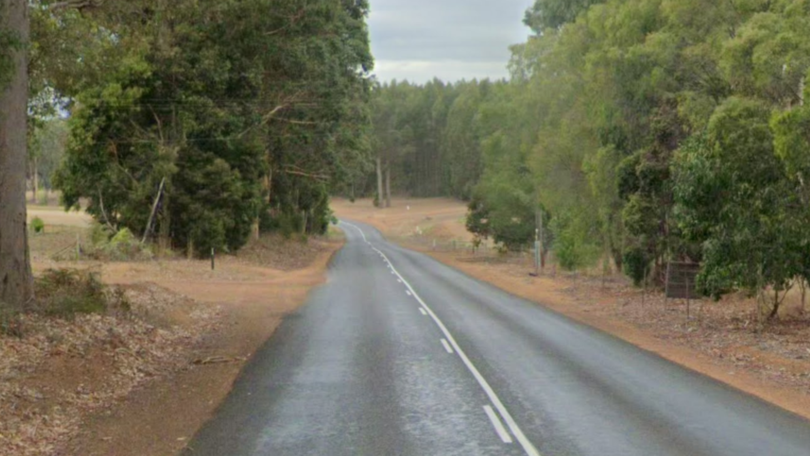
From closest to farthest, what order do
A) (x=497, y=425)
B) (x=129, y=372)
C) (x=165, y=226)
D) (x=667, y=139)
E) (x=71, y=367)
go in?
(x=497, y=425), (x=71, y=367), (x=129, y=372), (x=667, y=139), (x=165, y=226)

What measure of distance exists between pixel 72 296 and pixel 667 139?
17.9 metres

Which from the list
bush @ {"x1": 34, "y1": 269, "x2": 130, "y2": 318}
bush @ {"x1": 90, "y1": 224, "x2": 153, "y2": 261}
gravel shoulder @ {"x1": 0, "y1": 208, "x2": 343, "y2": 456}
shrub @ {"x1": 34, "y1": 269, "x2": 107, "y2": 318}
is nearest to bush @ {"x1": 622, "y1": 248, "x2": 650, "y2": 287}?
gravel shoulder @ {"x1": 0, "y1": 208, "x2": 343, "y2": 456}

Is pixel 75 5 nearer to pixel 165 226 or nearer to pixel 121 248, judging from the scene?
pixel 121 248

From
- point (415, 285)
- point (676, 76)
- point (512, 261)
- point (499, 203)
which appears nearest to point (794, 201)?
point (676, 76)

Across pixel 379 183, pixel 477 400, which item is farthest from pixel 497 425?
pixel 379 183

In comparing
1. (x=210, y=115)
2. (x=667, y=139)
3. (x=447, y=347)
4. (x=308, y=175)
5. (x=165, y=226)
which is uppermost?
(x=210, y=115)

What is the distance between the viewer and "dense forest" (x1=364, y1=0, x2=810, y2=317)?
56.9 feet

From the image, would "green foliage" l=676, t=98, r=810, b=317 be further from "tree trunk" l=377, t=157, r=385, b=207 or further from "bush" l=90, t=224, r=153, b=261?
"tree trunk" l=377, t=157, r=385, b=207

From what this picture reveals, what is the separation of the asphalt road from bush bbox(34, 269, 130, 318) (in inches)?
134

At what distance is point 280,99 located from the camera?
44.1 m

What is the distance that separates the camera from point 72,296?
16500 mm

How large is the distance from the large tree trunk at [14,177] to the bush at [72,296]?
0.63 metres

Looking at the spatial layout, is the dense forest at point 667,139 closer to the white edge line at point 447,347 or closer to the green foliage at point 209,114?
the white edge line at point 447,347

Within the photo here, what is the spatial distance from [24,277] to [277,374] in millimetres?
4745
